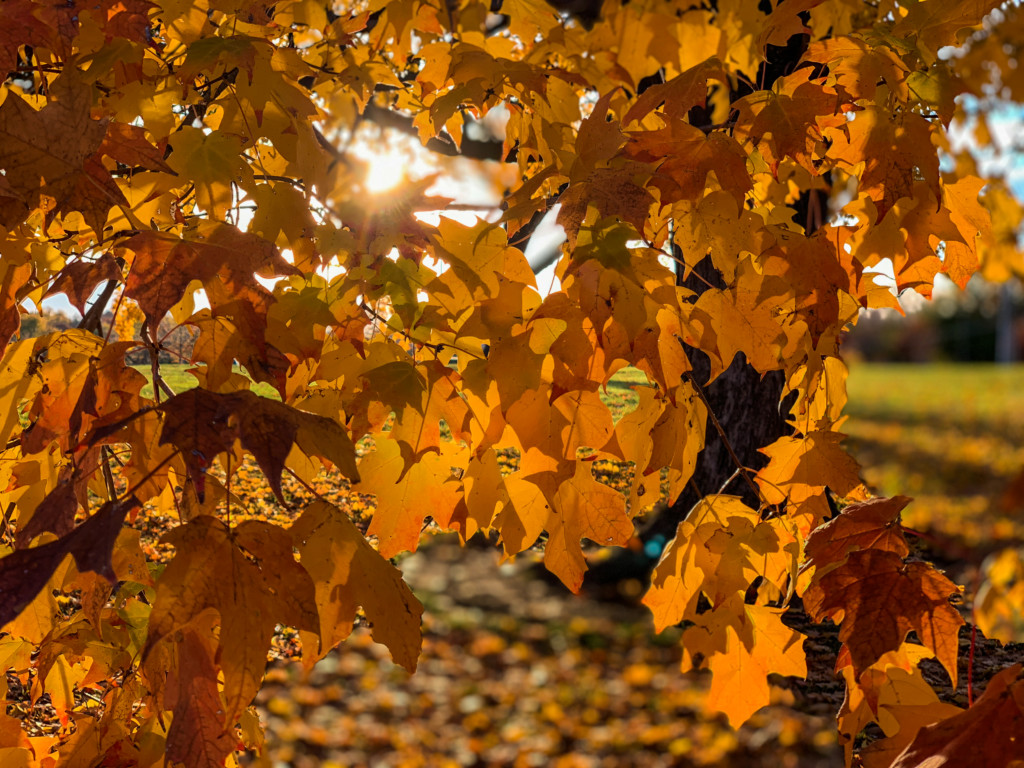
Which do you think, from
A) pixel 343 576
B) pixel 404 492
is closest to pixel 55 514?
pixel 343 576

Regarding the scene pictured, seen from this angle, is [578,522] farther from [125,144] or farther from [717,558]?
[125,144]

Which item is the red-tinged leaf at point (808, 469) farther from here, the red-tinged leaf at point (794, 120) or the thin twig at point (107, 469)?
the thin twig at point (107, 469)

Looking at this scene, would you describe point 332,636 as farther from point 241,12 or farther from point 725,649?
point 241,12

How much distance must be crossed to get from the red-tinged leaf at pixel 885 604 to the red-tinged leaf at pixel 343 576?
1.87 feet

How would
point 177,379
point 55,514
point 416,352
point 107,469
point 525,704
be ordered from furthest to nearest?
point 525,704 → point 177,379 → point 107,469 → point 416,352 → point 55,514

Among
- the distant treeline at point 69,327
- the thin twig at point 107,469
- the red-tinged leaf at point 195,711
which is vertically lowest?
the red-tinged leaf at point 195,711

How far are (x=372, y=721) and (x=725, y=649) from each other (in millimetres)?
2803

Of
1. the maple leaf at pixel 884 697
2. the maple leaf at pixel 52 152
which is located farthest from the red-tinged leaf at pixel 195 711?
the maple leaf at pixel 884 697

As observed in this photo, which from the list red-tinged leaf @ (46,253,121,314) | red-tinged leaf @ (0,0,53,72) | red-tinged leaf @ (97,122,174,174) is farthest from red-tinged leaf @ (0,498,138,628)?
red-tinged leaf @ (0,0,53,72)

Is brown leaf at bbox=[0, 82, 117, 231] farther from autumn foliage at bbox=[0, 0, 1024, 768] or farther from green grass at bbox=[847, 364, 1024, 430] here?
green grass at bbox=[847, 364, 1024, 430]

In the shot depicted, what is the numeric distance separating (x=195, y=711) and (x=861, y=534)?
3.14ft

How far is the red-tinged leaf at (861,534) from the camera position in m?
1.15

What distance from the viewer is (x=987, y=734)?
854mm

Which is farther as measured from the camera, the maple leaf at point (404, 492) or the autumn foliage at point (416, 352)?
the maple leaf at point (404, 492)
